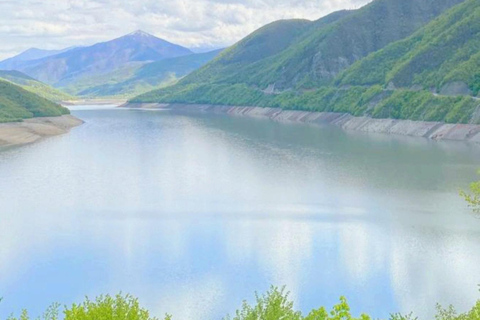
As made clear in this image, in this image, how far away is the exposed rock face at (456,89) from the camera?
16099 cm

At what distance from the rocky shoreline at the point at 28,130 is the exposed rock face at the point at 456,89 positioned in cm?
11366

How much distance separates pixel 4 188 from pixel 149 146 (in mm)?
58763

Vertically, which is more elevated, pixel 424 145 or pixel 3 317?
pixel 424 145

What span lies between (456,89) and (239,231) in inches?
4521

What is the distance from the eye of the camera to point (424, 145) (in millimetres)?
138625

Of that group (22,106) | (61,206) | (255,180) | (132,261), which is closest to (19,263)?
(132,261)

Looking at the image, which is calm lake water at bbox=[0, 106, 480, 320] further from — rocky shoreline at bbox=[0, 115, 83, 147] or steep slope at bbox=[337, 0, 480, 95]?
steep slope at bbox=[337, 0, 480, 95]

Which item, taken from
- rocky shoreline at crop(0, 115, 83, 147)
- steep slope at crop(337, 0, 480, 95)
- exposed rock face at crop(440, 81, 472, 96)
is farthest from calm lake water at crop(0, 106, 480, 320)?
steep slope at crop(337, 0, 480, 95)

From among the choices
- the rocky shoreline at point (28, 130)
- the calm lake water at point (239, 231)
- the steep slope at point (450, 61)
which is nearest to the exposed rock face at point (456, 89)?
the steep slope at point (450, 61)

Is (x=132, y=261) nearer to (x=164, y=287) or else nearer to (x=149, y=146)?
(x=164, y=287)

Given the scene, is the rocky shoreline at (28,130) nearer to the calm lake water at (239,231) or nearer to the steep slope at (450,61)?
the calm lake water at (239,231)

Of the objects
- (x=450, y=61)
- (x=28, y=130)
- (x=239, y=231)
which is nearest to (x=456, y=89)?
(x=450, y=61)

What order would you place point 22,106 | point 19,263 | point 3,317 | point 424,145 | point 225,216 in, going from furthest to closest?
point 22,106, point 424,145, point 225,216, point 19,263, point 3,317

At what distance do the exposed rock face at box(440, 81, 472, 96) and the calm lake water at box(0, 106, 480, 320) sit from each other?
38.0m
